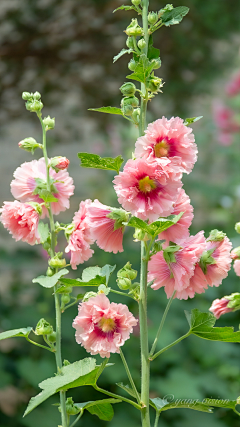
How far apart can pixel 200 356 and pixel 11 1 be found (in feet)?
4.27

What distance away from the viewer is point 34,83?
5.07 ft

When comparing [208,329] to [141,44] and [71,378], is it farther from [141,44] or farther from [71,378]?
[141,44]

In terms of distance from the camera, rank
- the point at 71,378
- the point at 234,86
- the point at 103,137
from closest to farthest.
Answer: the point at 71,378 → the point at 234,86 → the point at 103,137

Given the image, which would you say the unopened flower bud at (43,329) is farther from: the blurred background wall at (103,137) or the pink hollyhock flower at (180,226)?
the blurred background wall at (103,137)

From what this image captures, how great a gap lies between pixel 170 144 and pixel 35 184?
14 cm

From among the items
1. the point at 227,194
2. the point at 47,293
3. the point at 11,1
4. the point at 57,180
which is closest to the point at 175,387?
the point at 47,293

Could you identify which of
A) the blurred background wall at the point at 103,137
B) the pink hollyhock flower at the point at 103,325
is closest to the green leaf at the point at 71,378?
the pink hollyhock flower at the point at 103,325

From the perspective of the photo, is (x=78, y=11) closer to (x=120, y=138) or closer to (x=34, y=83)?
(x=34, y=83)

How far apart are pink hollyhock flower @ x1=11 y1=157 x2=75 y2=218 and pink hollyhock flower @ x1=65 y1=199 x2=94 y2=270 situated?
0.03 metres

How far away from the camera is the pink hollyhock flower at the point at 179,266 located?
34 centimetres

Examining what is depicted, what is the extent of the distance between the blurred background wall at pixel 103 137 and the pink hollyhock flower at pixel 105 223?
81cm

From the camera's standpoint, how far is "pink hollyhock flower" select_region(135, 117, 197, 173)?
0.33 m

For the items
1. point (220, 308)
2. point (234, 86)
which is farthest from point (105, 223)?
point (234, 86)

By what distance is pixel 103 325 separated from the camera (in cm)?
34
